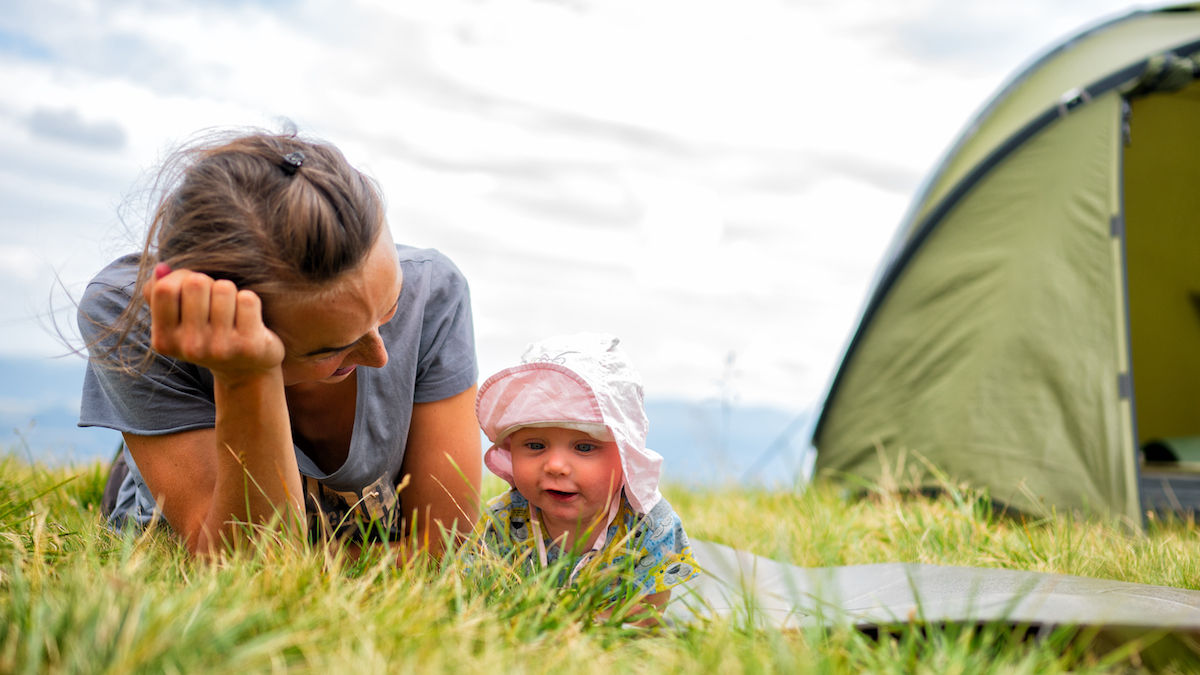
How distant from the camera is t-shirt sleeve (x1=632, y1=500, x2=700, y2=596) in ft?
6.01

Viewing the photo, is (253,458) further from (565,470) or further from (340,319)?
(565,470)

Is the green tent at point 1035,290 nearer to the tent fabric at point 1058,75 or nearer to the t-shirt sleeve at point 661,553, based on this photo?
the tent fabric at point 1058,75

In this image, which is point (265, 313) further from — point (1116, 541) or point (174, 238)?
point (1116, 541)

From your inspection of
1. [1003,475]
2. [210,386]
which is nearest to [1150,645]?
[210,386]

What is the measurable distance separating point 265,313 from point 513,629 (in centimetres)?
72

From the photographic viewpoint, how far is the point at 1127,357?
3.32m

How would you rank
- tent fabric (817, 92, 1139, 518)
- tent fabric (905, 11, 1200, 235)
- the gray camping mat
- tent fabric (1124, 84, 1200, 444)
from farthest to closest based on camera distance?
tent fabric (1124, 84, 1200, 444) → tent fabric (905, 11, 1200, 235) → tent fabric (817, 92, 1139, 518) → the gray camping mat

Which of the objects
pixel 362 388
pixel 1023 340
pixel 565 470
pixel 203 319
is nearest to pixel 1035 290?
pixel 1023 340

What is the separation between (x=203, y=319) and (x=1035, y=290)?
132 inches

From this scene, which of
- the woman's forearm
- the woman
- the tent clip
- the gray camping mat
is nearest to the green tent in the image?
the tent clip

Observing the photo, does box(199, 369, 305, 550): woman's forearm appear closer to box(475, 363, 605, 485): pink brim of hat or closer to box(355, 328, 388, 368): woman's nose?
box(355, 328, 388, 368): woman's nose

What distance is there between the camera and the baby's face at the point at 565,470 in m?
1.86

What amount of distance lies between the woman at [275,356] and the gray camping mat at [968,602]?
2.06ft

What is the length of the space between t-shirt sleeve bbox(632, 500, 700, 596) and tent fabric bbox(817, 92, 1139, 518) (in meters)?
1.82
